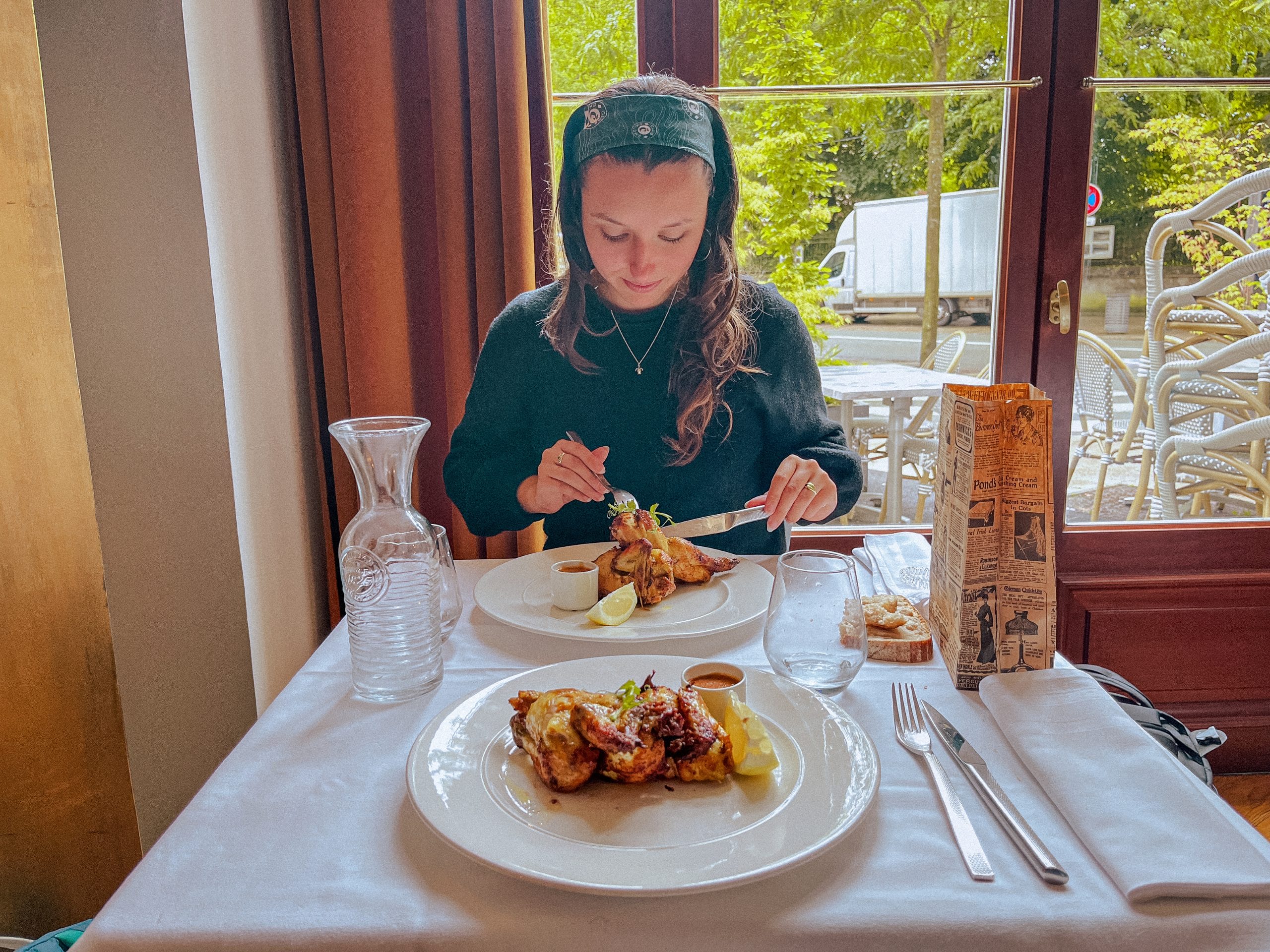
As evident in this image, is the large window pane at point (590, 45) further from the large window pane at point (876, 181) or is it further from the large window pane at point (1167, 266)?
the large window pane at point (1167, 266)

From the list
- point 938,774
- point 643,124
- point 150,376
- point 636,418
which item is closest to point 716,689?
point 938,774

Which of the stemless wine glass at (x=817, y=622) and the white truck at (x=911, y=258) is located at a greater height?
the white truck at (x=911, y=258)

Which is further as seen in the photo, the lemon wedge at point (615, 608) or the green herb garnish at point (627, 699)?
the lemon wedge at point (615, 608)

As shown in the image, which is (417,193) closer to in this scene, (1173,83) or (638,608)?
(638,608)

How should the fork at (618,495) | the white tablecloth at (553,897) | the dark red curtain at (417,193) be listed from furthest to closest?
the dark red curtain at (417,193) → the fork at (618,495) → the white tablecloth at (553,897)

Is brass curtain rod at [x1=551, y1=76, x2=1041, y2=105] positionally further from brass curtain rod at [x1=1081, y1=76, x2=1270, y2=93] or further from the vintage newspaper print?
the vintage newspaper print

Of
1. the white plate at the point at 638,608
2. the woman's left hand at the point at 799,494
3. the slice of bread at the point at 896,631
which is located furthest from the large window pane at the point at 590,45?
the slice of bread at the point at 896,631

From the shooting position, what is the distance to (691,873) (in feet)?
1.90

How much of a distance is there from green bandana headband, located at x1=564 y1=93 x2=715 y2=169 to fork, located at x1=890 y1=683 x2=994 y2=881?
3.38ft

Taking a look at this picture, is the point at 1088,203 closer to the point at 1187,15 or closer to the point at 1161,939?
the point at 1187,15

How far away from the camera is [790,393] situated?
5.51ft

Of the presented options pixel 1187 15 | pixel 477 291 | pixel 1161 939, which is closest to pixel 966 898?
pixel 1161 939

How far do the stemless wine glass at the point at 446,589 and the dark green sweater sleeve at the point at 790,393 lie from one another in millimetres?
790

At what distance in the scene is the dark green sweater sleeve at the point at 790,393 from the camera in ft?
5.41
